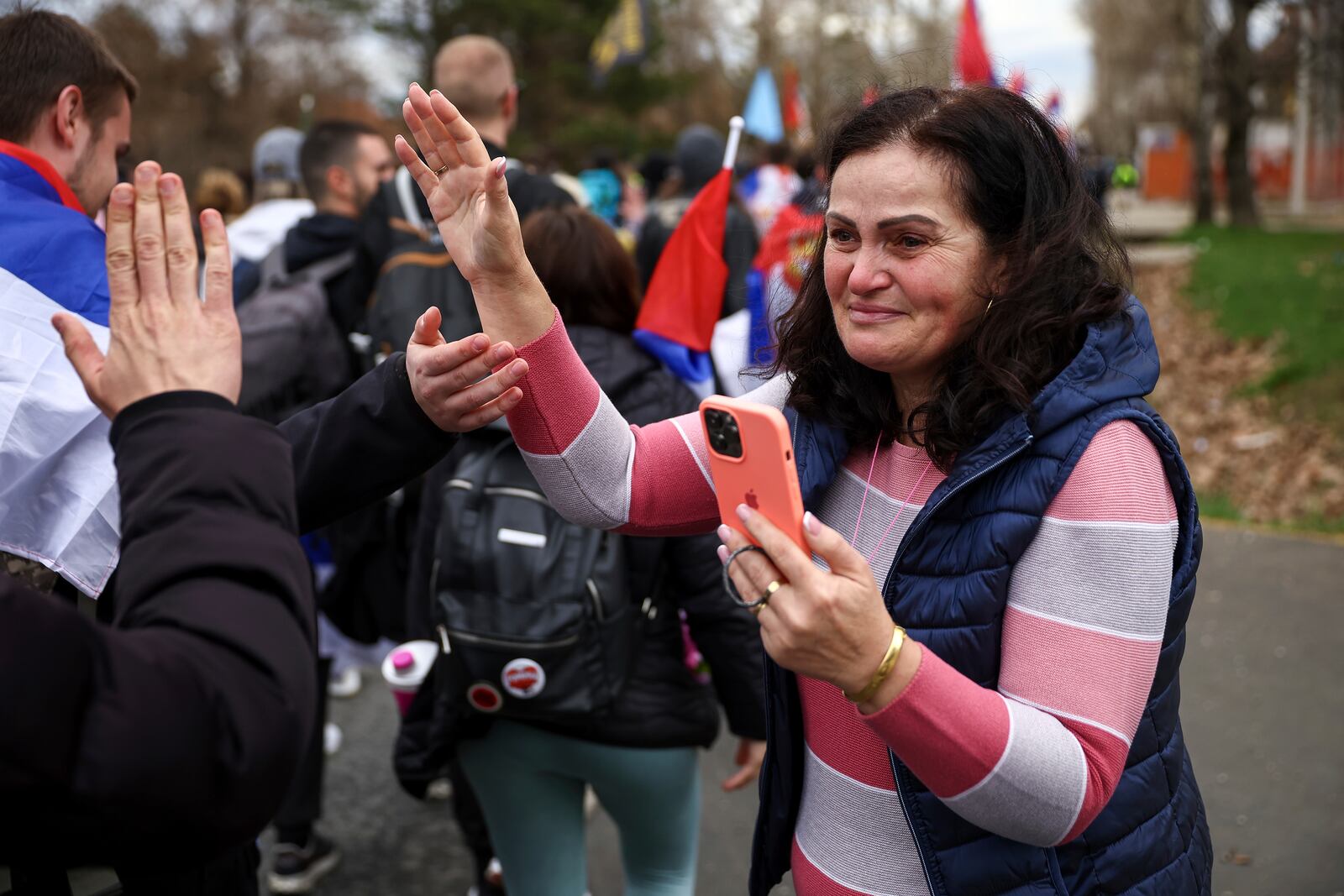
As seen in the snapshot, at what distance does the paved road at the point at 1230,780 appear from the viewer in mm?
3650

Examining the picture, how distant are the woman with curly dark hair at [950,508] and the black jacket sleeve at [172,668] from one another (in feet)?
1.86

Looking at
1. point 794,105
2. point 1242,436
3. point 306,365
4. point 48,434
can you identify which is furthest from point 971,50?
point 794,105

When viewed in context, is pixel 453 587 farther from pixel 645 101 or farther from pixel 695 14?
pixel 695 14

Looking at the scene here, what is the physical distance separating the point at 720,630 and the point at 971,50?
3.81m

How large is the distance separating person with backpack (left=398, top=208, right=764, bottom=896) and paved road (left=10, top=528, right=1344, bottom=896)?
1064 millimetres

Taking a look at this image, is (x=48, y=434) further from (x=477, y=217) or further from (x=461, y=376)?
(x=477, y=217)

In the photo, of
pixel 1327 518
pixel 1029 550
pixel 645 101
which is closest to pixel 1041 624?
pixel 1029 550

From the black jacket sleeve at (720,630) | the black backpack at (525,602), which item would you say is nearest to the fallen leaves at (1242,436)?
the black jacket sleeve at (720,630)

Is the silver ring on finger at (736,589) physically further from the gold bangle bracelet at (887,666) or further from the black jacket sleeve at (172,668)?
the black jacket sleeve at (172,668)

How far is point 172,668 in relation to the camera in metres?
1.04

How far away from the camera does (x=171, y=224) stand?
4.08 ft

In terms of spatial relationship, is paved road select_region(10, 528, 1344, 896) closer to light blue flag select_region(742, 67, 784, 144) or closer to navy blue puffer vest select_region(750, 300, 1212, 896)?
navy blue puffer vest select_region(750, 300, 1212, 896)

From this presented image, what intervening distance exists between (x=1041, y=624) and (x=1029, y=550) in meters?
0.10

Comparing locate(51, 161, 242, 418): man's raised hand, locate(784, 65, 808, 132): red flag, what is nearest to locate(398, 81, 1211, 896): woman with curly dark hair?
locate(51, 161, 242, 418): man's raised hand
